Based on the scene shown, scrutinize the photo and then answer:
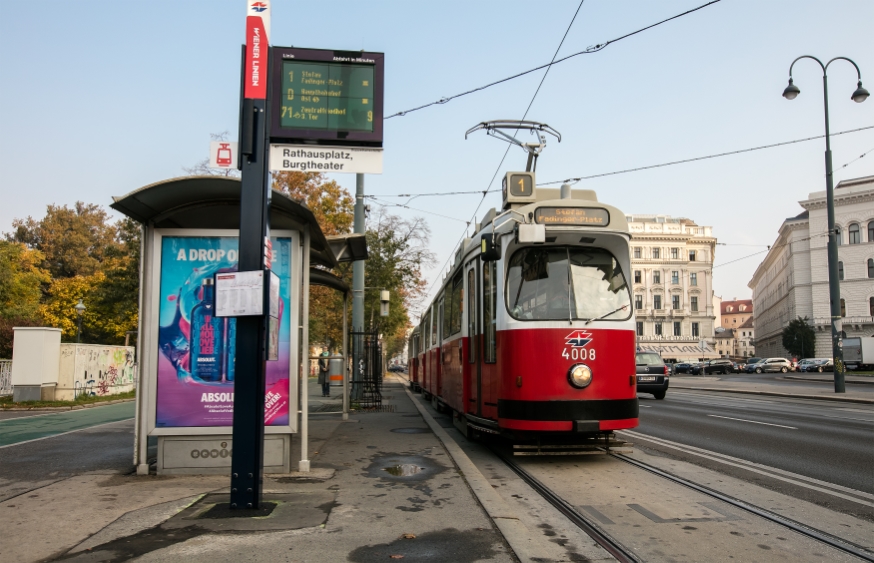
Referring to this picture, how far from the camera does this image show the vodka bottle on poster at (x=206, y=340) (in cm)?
800

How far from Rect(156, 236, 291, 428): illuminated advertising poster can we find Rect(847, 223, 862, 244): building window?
8666 cm

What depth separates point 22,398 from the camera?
2250cm

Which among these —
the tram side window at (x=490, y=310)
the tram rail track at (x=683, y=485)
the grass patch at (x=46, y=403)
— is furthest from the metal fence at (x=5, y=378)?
the tram rail track at (x=683, y=485)

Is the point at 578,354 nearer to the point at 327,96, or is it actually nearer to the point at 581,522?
the point at 581,522

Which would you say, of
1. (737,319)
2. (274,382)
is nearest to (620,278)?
(274,382)

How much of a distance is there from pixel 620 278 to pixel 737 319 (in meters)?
196

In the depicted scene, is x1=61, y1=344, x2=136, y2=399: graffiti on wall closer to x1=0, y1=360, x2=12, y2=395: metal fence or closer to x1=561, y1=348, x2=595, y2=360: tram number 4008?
x1=0, y1=360, x2=12, y2=395: metal fence

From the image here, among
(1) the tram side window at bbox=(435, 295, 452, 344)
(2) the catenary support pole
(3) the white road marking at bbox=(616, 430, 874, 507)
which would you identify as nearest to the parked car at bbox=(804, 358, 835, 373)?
(2) the catenary support pole

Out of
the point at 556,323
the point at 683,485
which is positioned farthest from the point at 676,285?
the point at 683,485

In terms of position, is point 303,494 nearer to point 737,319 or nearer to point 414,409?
point 414,409

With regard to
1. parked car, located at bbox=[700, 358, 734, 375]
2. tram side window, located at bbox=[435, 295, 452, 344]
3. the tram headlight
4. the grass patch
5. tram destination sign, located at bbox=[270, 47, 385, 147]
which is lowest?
parked car, located at bbox=[700, 358, 734, 375]

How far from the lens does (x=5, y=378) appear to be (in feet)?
84.0

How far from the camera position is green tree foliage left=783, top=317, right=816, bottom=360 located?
7981 cm

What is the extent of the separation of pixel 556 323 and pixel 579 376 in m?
0.71
